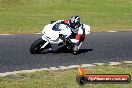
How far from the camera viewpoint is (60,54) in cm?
1902

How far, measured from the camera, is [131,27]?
30625 millimetres

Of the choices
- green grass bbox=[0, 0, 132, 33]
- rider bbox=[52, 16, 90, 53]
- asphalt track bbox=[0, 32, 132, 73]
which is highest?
rider bbox=[52, 16, 90, 53]

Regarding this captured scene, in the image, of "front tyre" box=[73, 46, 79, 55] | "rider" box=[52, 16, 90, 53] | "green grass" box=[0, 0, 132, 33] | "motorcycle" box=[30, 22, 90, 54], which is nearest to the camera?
"motorcycle" box=[30, 22, 90, 54]

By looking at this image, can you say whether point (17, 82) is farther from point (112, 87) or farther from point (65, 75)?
point (112, 87)

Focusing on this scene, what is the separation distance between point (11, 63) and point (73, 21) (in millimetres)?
3897

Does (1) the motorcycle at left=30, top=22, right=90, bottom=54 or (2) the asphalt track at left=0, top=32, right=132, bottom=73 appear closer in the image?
(2) the asphalt track at left=0, top=32, right=132, bottom=73

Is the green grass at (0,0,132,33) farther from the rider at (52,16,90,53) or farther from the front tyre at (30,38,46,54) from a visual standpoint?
the rider at (52,16,90,53)

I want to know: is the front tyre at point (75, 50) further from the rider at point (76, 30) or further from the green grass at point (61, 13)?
the green grass at point (61, 13)

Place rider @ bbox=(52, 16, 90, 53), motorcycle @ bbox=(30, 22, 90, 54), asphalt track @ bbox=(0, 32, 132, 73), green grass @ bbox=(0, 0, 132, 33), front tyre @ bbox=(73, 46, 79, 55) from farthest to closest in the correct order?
green grass @ bbox=(0, 0, 132, 33) → rider @ bbox=(52, 16, 90, 53) → front tyre @ bbox=(73, 46, 79, 55) → motorcycle @ bbox=(30, 22, 90, 54) → asphalt track @ bbox=(0, 32, 132, 73)

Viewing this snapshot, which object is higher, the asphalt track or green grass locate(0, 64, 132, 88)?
green grass locate(0, 64, 132, 88)

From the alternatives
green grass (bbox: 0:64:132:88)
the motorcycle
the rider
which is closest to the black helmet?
the rider

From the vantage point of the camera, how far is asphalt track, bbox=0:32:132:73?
16562 mm

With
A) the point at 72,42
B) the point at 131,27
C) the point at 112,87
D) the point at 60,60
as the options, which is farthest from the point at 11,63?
the point at 131,27

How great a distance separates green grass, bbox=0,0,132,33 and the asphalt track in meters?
4.36
